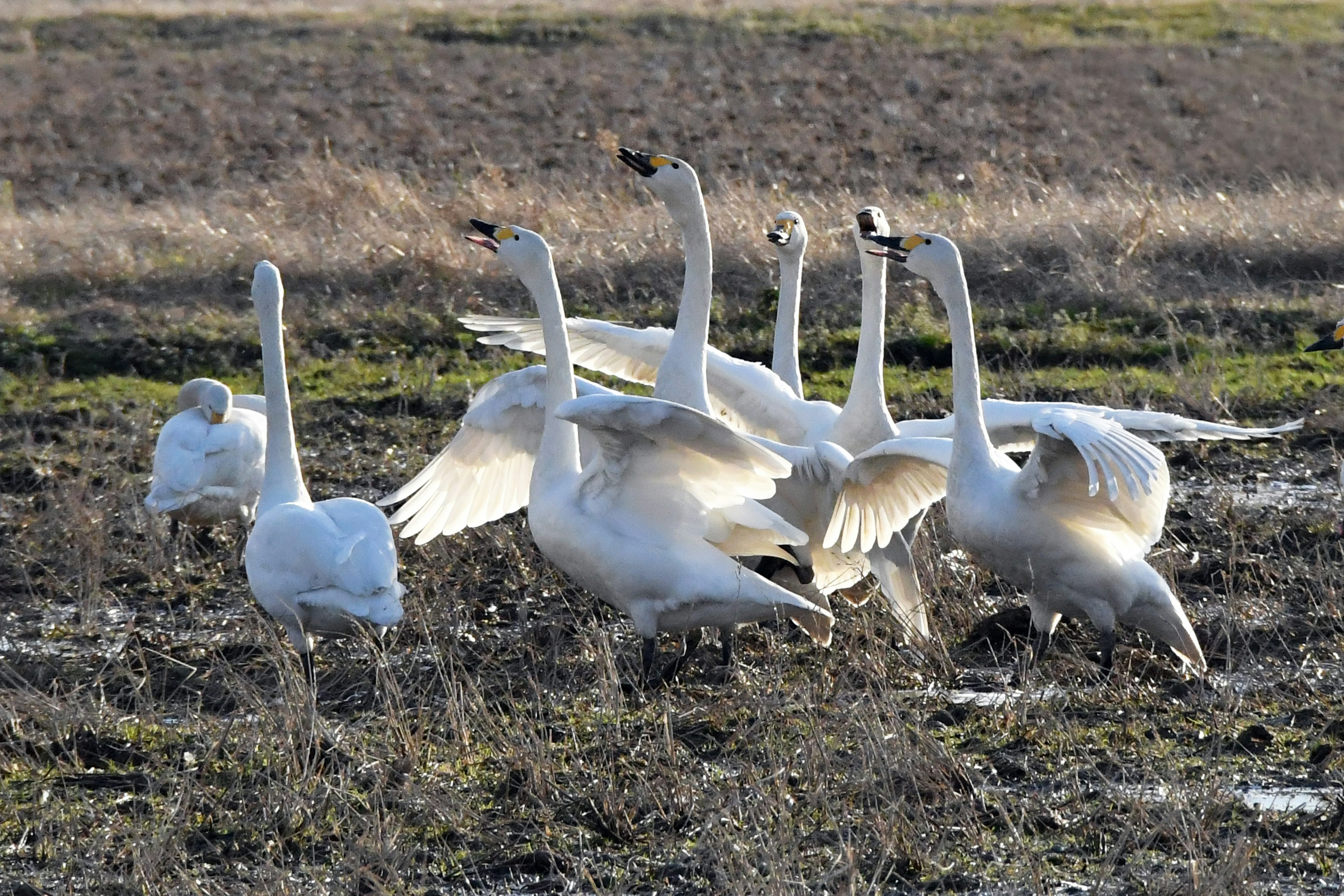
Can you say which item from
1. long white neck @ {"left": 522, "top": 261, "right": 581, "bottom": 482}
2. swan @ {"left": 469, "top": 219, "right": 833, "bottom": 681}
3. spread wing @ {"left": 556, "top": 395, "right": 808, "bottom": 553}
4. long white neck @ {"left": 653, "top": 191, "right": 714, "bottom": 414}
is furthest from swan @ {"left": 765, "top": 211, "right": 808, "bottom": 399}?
swan @ {"left": 469, "top": 219, "right": 833, "bottom": 681}

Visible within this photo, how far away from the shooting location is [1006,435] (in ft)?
24.3

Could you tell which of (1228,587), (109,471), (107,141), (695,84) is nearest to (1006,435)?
(1228,587)

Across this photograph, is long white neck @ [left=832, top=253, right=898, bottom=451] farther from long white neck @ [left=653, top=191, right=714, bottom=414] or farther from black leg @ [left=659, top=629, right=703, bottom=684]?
black leg @ [left=659, top=629, right=703, bottom=684]

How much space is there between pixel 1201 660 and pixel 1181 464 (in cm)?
346

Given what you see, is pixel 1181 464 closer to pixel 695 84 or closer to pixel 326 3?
pixel 695 84

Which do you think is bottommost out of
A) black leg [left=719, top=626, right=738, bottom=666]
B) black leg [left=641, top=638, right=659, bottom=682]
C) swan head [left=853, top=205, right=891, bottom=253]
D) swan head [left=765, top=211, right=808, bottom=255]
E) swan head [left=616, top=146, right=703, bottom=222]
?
black leg [left=719, top=626, right=738, bottom=666]

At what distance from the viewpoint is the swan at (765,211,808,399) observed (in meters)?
8.59

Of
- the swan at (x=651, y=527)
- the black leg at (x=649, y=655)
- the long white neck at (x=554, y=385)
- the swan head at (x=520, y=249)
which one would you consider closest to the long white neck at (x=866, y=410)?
the swan at (x=651, y=527)

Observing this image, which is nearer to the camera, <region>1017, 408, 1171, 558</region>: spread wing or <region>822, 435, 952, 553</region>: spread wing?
<region>1017, 408, 1171, 558</region>: spread wing

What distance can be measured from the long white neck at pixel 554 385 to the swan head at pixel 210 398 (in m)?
2.42

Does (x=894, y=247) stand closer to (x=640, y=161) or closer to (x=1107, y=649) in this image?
(x=640, y=161)

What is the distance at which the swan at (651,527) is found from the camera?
6520mm

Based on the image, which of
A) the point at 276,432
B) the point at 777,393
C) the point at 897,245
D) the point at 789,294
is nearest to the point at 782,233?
the point at 789,294

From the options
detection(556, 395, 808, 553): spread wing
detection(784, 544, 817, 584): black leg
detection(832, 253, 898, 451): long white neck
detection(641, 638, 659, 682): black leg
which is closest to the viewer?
detection(556, 395, 808, 553): spread wing
